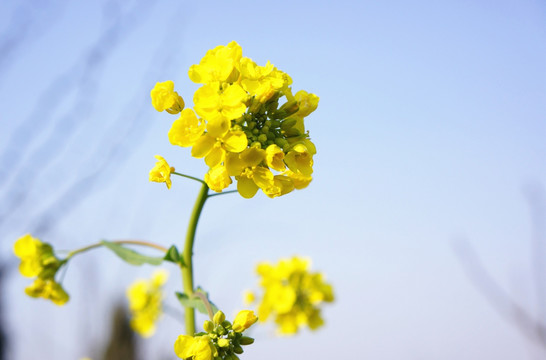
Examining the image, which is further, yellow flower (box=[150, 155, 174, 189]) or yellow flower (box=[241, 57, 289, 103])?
yellow flower (box=[150, 155, 174, 189])

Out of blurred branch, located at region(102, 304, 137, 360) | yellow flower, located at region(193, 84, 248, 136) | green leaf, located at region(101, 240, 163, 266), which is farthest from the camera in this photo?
blurred branch, located at region(102, 304, 137, 360)

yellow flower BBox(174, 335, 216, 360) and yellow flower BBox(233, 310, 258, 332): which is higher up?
yellow flower BBox(233, 310, 258, 332)

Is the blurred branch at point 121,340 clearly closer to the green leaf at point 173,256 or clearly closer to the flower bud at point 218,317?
the green leaf at point 173,256

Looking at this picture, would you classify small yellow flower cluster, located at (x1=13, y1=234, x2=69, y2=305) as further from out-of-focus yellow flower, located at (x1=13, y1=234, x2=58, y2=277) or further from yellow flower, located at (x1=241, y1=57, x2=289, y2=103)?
yellow flower, located at (x1=241, y1=57, x2=289, y2=103)

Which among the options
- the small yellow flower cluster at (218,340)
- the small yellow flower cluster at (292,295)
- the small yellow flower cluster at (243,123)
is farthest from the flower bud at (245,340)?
the small yellow flower cluster at (292,295)

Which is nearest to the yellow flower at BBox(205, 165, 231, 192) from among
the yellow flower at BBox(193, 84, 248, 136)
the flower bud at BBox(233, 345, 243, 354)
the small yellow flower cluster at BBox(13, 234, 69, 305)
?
the yellow flower at BBox(193, 84, 248, 136)
